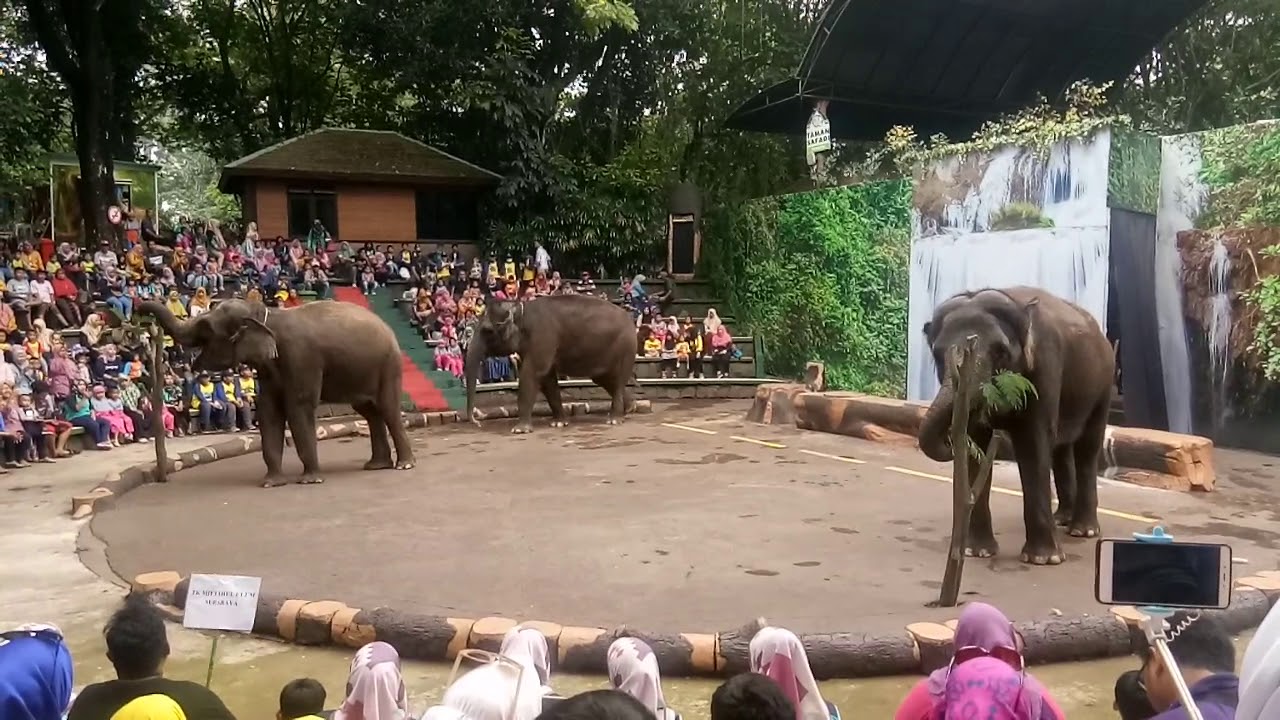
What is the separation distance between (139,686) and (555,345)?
11127 mm

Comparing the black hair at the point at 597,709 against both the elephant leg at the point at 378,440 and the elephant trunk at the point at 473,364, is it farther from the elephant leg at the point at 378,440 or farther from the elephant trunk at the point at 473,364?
the elephant trunk at the point at 473,364

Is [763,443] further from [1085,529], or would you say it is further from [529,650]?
[529,650]

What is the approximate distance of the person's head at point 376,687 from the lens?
2.83 meters

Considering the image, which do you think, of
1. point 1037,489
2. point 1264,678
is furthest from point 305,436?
point 1264,678

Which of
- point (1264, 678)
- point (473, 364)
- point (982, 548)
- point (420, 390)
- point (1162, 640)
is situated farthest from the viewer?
point (420, 390)

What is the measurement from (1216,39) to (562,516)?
19804 mm

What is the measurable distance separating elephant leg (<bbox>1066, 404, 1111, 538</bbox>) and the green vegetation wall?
29.2ft

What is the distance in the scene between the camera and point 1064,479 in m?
7.33

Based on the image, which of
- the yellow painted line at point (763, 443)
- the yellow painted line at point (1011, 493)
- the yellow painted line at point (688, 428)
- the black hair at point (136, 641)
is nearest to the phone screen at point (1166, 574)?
the black hair at point (136, 641)

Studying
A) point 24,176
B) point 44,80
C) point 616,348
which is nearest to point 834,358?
point 616,348

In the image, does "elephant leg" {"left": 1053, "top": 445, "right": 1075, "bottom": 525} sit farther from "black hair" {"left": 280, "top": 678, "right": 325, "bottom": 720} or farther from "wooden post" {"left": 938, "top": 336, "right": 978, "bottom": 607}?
"black hair" {"left": 280, "top": 678, "right": 325, "bottom": 720}

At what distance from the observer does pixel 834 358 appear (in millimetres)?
18000

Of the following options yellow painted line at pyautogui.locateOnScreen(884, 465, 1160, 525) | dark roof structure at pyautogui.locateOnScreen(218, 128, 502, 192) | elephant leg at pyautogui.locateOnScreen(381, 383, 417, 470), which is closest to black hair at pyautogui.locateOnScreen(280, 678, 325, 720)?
yellow painted line at pyautogui.locateOnScreen(884, 465, 1160, 525)

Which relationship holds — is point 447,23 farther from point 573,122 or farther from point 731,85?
point 731,85
